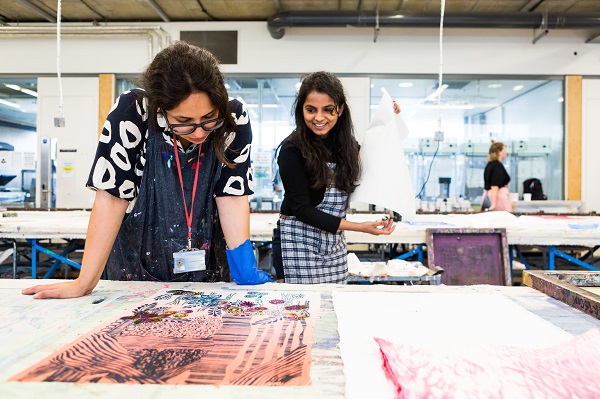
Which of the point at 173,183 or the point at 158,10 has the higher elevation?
the point at 158,10

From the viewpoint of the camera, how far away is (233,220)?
1306 millimetres

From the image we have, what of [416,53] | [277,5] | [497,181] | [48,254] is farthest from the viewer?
[416,53]

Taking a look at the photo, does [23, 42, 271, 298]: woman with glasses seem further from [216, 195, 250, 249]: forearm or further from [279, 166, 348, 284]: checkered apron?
[279, 166, 348, 284]: checkered apron

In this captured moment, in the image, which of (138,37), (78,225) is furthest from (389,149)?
(138,37)

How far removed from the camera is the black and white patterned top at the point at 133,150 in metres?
1.14

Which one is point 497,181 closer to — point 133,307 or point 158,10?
point 158,10

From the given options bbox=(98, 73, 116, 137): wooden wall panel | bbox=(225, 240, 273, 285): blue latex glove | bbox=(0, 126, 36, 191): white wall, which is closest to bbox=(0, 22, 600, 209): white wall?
bbox=(98, 73, 116, 137): wooden wall panel

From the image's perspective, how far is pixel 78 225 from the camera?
2809 mm

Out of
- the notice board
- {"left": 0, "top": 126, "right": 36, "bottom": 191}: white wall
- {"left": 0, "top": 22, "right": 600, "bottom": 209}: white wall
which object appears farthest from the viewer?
{"left": 0, "top": 126, "right": 36, "bottom": 191}: white wall

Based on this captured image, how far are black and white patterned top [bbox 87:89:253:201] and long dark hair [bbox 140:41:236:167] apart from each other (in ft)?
0.25

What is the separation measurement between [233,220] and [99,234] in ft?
1.21

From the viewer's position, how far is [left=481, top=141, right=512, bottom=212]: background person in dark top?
16.7 feet

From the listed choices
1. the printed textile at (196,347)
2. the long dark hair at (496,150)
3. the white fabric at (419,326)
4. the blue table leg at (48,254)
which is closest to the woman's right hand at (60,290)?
the printed textile at (196,347)

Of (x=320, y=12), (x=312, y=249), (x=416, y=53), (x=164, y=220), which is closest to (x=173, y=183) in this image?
(x=164, y=220)
